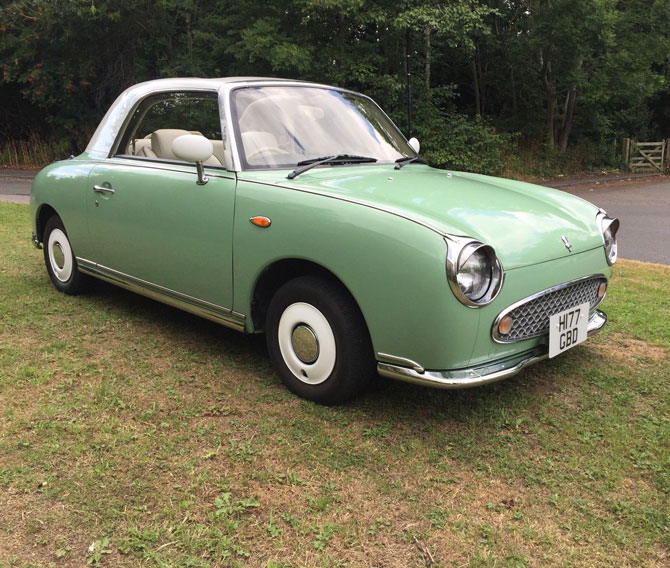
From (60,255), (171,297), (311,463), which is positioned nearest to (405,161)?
(171,297)

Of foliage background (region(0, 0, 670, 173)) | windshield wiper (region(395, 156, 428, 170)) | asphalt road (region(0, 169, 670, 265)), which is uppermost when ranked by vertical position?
foliage background (region(0, 0, 670, 173))

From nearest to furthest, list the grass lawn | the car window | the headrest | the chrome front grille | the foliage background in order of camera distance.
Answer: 1. the grass lawn
2. the chrome front grille
3. the car window
4. the headrest
5. the foliage background

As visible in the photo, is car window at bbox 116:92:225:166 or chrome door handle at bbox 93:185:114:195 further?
chrome door handle at bbox 93:185:114:195

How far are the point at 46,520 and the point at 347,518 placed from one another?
1.07 m

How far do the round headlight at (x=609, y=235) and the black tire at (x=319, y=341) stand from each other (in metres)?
1.44

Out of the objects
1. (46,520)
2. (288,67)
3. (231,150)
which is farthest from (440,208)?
(288,67)

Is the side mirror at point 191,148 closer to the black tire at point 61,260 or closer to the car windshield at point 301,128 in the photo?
the car windshield at point 301,128

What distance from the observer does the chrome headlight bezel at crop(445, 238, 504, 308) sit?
2477mm

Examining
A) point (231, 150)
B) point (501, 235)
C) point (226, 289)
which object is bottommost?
point (226, 289)

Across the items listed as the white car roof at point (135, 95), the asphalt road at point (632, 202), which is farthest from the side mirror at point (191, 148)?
the asphalt road at point (632, 202)

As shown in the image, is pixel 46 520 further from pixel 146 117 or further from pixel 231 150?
pixel 146 117

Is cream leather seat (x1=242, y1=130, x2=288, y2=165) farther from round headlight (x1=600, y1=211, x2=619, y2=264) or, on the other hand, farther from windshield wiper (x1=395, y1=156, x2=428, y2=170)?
round headlight (x1=600, y1=211, x2=619, y2=264)

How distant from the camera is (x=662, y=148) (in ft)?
75.9

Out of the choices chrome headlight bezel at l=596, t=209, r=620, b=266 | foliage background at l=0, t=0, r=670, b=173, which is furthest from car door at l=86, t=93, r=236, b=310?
foliage background at l=0, t=0, r=670, b=173
